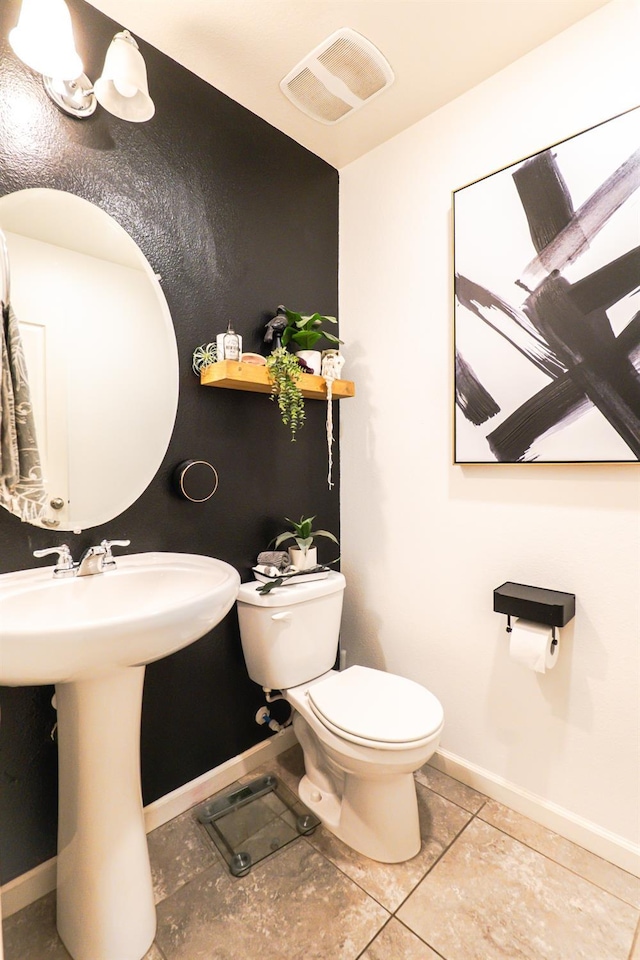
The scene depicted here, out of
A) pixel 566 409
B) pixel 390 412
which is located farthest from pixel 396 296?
pixel 566 409

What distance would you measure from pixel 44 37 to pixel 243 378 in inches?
36.5

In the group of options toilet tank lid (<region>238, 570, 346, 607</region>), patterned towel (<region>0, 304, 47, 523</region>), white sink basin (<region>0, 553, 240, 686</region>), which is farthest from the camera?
toilet tank lid (<region>238, 570, 346, 607</region>)

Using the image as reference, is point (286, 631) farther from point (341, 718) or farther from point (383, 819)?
point (383, 819)

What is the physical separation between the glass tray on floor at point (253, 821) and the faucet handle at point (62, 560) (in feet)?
3.17

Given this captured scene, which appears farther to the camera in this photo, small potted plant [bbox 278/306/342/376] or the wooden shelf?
small potted plant [bbox 278/306/342/376]

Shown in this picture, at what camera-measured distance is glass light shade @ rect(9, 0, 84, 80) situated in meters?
1.08

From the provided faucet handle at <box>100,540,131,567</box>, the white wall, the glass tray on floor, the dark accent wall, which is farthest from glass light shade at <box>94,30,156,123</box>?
the glass tray on floor

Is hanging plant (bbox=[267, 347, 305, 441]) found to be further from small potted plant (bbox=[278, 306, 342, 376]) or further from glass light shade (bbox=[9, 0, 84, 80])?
glass light shade (bbox=[9, 0, 84, 80])

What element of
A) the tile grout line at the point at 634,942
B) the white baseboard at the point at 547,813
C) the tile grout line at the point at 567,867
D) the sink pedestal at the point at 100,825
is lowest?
the tile grout line at the point at 567,867

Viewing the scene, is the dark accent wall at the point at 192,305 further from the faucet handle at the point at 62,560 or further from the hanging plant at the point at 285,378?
the hanging plant at the point at 285,378

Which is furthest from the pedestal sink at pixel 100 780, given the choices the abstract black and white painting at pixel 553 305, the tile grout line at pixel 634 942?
the tile grout line at pixel 634 942

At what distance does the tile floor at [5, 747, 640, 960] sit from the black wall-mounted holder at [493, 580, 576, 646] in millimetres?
655

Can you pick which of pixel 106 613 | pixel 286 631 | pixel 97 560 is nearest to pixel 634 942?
pixel 286 631

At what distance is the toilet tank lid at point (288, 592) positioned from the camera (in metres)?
1.54
